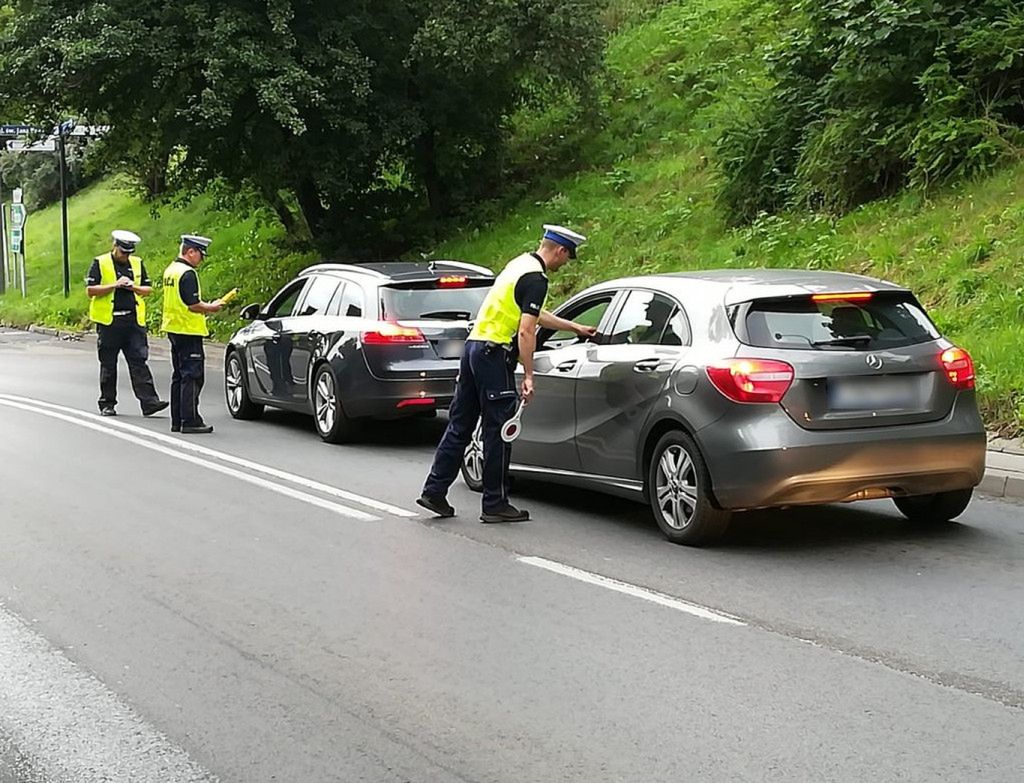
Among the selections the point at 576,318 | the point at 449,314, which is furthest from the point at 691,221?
the point at 576,318

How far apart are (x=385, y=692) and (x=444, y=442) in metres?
3.37

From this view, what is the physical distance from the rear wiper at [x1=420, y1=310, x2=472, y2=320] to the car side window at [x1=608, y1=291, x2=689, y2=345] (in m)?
3.74

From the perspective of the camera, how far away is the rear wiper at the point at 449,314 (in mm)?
11898

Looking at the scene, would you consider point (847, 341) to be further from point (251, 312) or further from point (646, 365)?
point (251, 312)

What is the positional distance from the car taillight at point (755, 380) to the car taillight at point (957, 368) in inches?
37.5

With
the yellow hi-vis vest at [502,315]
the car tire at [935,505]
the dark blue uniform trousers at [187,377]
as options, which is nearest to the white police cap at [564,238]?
the yellow hi-vis vest at [502,315]

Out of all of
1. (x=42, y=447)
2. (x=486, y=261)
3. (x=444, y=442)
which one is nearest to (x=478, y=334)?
(x=444, y=442)

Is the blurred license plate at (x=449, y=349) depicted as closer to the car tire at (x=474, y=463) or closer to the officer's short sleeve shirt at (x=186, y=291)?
the car tire at (x=474, y=463)

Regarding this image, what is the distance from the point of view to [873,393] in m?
7.30

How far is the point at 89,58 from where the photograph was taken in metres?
20.3

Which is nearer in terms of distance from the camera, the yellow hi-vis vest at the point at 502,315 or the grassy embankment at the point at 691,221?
the yellow hi-vis vest at the point at 502,315

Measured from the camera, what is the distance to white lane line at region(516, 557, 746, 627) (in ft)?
20.3

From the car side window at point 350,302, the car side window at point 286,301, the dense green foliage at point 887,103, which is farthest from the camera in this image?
the dense green foliage at point 887,103

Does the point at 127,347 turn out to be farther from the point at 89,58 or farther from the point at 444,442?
the point at 89,58
